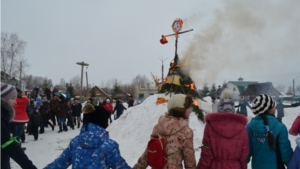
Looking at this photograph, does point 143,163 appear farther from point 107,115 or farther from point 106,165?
point 107,115

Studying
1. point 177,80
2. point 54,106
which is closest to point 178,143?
point 177,80

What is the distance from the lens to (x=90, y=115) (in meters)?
2.92

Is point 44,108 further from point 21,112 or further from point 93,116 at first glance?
point 93,116

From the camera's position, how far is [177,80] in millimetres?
9492

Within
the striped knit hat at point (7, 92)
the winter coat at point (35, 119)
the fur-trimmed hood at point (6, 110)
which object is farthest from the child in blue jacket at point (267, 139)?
the winter coat at point (35, 119)

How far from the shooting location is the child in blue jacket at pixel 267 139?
10.4ft

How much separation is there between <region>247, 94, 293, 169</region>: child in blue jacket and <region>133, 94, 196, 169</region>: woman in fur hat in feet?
2.85

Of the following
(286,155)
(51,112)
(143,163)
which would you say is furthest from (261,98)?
(51,112)

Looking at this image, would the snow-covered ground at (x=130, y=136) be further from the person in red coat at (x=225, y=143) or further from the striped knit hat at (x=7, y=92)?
the striped knit hat at (x=7, y=92)

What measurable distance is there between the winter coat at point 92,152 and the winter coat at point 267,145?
1701 millimetres

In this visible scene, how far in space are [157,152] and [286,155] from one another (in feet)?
5.05

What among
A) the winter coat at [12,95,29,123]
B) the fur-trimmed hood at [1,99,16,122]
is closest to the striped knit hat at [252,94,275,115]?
the fur-trimmed hood at [1,99,16,122]

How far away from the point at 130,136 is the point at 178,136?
→ 6.29 meters

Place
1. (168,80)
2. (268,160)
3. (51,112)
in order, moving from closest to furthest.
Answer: (268,160)
(168,80)
(51,112)
